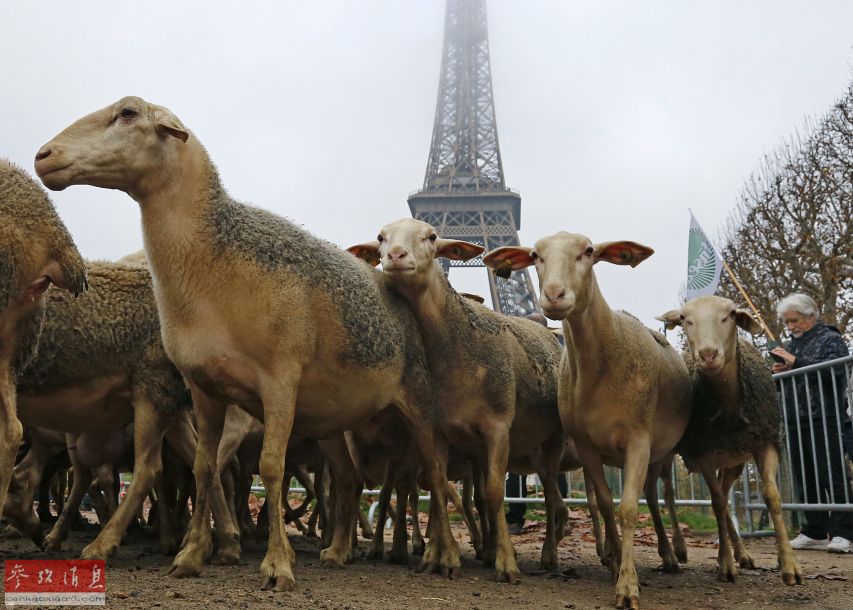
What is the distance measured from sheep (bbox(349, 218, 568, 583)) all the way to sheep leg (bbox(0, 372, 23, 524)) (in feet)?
8.09

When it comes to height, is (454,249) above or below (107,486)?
above

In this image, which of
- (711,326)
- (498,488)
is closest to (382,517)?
(498,488)

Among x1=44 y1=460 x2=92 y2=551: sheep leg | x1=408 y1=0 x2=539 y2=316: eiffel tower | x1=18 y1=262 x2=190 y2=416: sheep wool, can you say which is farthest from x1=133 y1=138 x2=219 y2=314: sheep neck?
x1=408 y1=0 x2=539 y2=316: eiffel tower

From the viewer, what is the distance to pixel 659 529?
24.5ft

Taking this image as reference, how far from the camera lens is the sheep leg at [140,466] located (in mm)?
5504

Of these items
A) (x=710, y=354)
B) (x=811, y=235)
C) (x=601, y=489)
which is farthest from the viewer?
(x=811, y=235)

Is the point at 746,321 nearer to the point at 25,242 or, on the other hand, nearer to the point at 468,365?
the point at 468,365

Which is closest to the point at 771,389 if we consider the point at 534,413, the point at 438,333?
the point at 534,413

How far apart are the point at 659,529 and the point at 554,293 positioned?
2.92m

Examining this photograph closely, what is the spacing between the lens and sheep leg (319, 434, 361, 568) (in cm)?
624

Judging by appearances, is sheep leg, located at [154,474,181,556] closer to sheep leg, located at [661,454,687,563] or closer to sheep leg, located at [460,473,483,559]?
sheep leg, located at [460,473,483,559]

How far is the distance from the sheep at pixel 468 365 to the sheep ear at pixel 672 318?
1.21 metres

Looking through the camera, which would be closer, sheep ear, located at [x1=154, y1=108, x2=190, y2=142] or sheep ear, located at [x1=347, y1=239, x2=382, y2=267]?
sheep ear, located at [x1=154, y1=108, x2=190, y2=142]

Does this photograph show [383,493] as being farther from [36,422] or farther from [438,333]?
[36,422]
